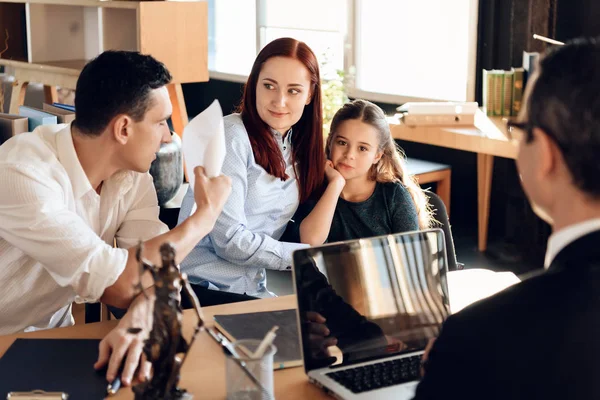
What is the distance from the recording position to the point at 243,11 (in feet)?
20.0

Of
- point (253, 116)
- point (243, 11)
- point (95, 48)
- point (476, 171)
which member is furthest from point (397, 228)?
point (243, 11)

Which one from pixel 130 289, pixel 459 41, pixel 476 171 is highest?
pixel 459 41

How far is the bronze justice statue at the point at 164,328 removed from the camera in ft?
3.61

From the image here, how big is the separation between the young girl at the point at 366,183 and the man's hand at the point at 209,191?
1.90 ft

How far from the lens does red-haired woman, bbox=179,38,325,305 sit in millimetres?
2166

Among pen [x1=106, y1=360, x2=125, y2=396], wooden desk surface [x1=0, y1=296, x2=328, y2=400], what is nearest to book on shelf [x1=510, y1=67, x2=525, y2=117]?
wooden desk surface [x1=0, y1=296, x2=328, y2=400]

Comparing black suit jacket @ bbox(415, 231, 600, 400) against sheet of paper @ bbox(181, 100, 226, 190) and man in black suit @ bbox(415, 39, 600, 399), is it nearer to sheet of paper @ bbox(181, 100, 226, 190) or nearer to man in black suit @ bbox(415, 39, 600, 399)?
man in black suit @ bbox(415, 39, 600, 399)

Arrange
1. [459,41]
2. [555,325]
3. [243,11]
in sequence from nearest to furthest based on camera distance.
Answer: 1. [555,325]
2. [459,41]
3. [243,11]

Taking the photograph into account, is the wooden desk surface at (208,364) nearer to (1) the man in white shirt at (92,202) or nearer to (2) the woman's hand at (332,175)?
(1) the man in white shirt at (92,202)

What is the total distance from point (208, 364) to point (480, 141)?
2.47 m

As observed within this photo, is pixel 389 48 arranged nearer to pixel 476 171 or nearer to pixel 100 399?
pixel 476 171

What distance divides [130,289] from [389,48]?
352 centimetres

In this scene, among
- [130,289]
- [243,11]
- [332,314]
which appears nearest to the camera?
[332,314]

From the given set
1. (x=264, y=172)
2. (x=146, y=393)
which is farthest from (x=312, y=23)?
(x=146, y=393)
